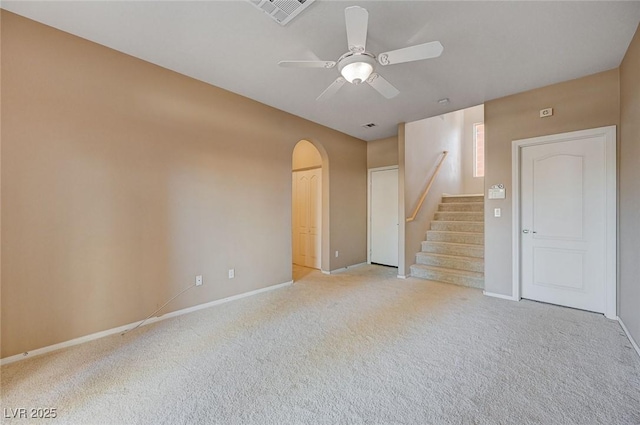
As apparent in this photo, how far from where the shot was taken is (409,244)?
183 inches

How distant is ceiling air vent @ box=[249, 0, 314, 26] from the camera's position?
1883 mm

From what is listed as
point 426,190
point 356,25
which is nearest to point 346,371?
point 356,25

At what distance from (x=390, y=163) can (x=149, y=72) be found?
4.12 m

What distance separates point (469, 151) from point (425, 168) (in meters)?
2.55

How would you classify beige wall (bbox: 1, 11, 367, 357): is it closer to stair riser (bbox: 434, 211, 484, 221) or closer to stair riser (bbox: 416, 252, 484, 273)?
stair riser (bbox: 416, 252, 484, 273)

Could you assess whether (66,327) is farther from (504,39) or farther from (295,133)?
(504,39)

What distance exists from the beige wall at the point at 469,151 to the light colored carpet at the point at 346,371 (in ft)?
14.4

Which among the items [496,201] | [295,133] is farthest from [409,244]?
[295,133]

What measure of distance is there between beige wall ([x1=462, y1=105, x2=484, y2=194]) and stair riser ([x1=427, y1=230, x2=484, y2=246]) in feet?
8.77

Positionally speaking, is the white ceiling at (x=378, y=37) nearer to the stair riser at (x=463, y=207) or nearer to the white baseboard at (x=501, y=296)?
the stair riser at (x=463, y=207)

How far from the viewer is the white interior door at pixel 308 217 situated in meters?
5.09

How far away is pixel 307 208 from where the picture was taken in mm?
5324

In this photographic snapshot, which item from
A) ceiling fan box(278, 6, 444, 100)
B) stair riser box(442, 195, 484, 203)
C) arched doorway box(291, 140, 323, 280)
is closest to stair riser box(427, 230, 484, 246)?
stair riser box(442, 195, 484, 203)

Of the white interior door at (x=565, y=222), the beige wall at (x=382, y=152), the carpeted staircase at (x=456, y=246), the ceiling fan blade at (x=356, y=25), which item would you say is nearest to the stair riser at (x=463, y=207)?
the carpeted staircase at (x=456, y=246)
